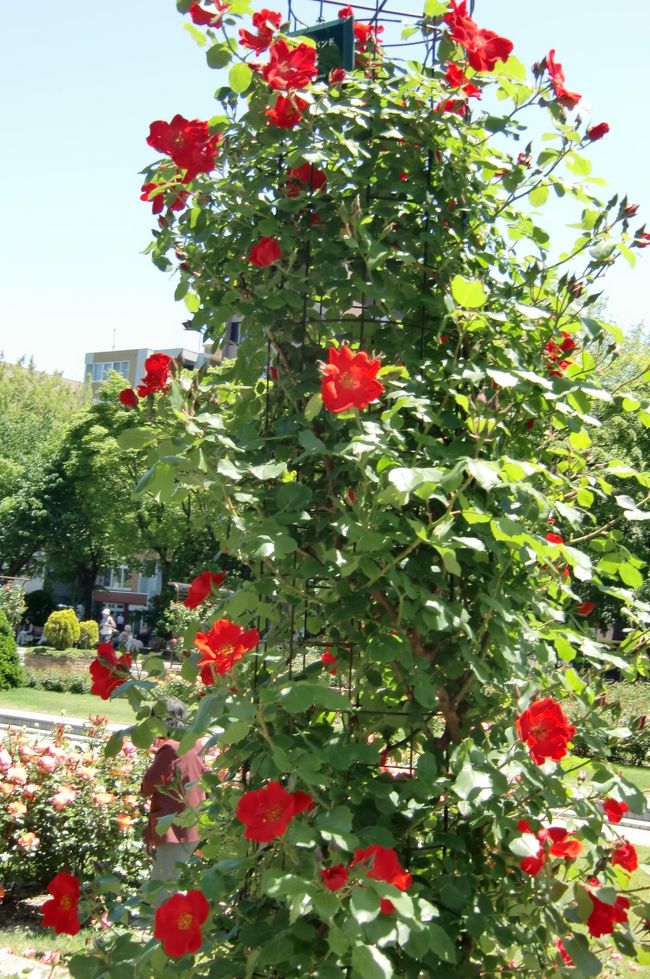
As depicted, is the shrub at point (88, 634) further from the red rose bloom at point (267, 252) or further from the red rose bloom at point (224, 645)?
the red rose bloom at point (224, 645)

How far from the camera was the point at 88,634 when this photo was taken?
30.0 m

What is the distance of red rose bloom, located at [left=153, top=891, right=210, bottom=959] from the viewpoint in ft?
5.90

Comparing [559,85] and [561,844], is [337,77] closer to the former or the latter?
[559,85]

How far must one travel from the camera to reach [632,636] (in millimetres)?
2422

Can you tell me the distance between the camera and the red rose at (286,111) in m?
2.17

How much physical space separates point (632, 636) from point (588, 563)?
60 centimetres

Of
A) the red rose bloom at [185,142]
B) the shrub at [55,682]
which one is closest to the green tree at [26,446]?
the shrub at [55,682]

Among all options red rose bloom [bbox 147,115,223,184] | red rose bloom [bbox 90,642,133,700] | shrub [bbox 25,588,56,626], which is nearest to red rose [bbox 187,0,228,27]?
red rose bloom [bbox 147,115,223,184]

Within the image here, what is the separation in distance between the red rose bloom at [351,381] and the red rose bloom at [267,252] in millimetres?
490

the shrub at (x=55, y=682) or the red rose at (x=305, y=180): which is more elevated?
the red rose at (x=305, y=180)

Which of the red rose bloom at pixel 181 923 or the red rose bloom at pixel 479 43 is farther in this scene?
the red rose bloom at pixel 479 43

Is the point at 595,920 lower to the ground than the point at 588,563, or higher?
lower

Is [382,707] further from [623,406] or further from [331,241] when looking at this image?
[331,241]

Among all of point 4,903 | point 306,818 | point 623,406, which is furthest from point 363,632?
point 4,903
